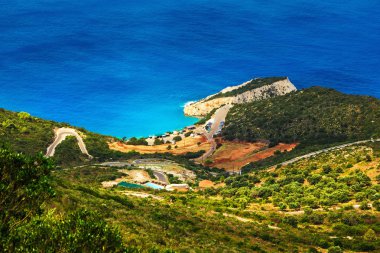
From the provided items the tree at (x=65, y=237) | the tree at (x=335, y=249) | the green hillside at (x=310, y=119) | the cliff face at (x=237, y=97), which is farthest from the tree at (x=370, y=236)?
the cliff face at (x=237, y=97)

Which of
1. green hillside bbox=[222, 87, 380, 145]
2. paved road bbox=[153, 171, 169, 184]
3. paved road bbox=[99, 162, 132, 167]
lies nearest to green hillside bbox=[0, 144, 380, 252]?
paved road bbox=[153, 171, 169, 184]

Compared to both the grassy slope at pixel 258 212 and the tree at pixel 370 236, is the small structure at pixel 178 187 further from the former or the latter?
the tree at pixel 370 236

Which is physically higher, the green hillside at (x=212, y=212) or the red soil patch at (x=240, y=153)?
the red soil patch at (x=240, y=153)

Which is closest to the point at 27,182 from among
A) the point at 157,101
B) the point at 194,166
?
the point at 194,166

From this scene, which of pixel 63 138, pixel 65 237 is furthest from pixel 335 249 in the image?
pixel 63 138

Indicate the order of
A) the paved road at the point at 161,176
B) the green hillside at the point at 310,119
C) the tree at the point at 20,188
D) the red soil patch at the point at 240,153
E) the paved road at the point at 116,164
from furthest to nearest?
the green hillside at the point at 310,119
the red soil patch at the point at 240,153
the paved road at the point at 116,164
the paved road at the point at 161,176
the tree at the point at 20,188

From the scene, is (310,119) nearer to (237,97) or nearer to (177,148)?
(177,148)

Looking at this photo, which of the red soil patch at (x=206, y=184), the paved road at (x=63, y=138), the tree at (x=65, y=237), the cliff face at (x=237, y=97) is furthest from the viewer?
the cliff face at (x=237, y=97)

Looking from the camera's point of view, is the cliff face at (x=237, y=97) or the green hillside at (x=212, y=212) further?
the cliff face at (x=237, y=97)
